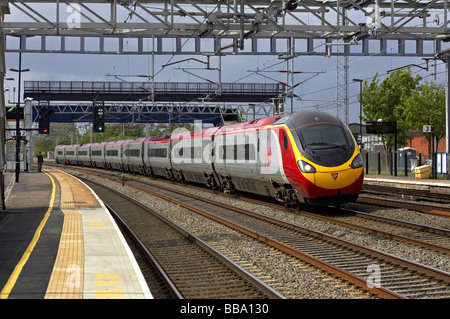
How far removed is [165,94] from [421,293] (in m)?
47.4

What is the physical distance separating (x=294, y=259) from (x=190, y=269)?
74.6 inches

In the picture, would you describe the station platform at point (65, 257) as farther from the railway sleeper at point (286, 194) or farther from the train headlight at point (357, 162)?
the train headlight at point (357, 162)

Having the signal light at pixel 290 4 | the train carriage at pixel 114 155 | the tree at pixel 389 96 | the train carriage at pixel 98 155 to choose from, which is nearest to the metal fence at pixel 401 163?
the tree at pixel 389 96

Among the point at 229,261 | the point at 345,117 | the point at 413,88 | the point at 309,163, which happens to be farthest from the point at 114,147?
the point at 229,261

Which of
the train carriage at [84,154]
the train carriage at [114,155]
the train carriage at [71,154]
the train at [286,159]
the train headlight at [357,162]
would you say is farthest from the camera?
the train carriage at [71,154]

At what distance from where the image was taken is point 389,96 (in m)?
42.9

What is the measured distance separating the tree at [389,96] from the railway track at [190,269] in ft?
105

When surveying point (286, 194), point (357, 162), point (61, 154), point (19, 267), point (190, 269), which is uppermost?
point (61, 154)

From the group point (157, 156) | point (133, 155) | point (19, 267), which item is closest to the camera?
point (19, 267)

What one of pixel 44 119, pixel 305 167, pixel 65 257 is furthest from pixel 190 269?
pixel 44 119

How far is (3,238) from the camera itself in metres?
11.6

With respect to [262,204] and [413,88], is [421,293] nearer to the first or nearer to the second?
[262,204]

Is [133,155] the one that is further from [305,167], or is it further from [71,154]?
[71,154]

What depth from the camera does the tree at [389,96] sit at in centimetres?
4266
